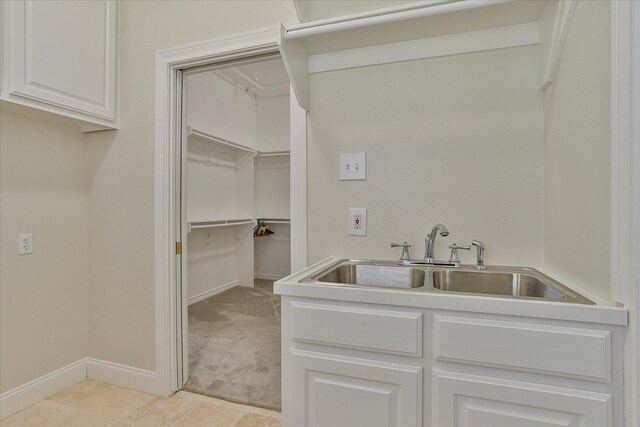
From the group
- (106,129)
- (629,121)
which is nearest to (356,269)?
(629,121)

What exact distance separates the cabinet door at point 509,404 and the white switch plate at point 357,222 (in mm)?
760

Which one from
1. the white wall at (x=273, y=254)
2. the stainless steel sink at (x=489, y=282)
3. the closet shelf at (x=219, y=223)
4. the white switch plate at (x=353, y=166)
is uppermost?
the white switch plate at (x=353, y=166)

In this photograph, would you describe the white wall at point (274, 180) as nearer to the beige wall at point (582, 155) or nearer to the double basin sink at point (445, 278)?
the double basin sink at point (445, 278)

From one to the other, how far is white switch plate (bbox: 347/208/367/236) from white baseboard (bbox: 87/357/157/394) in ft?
4.87

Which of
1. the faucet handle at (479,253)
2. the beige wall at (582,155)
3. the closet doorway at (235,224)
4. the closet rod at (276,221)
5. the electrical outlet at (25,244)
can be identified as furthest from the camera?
the closet rod at (276,221)

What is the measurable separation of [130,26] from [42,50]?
0.57m

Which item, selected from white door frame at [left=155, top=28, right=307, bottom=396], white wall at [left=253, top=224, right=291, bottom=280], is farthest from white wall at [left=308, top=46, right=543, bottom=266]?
white wall at [left=253, top=224, right=291, bottom=280]

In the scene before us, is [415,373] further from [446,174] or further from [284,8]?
[284,8]

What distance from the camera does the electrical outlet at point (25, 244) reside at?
71.5 inches

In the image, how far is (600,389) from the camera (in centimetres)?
82

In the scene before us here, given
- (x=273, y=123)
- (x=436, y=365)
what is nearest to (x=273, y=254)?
(x=273, y=123)

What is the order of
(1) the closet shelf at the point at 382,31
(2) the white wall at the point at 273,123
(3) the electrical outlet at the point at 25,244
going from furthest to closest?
1. (2) the white wall at the point at 273,123
2. (3) the electrical outlet at the point at 25,244
3. (1) the closet shelf at the point at 382,31

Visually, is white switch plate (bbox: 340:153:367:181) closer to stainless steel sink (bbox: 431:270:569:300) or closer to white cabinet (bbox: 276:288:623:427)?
stainless steel sink (bbox: 431:270:569:300)

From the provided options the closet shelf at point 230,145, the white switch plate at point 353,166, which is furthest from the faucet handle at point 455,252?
the closet shelf at point 230,145
